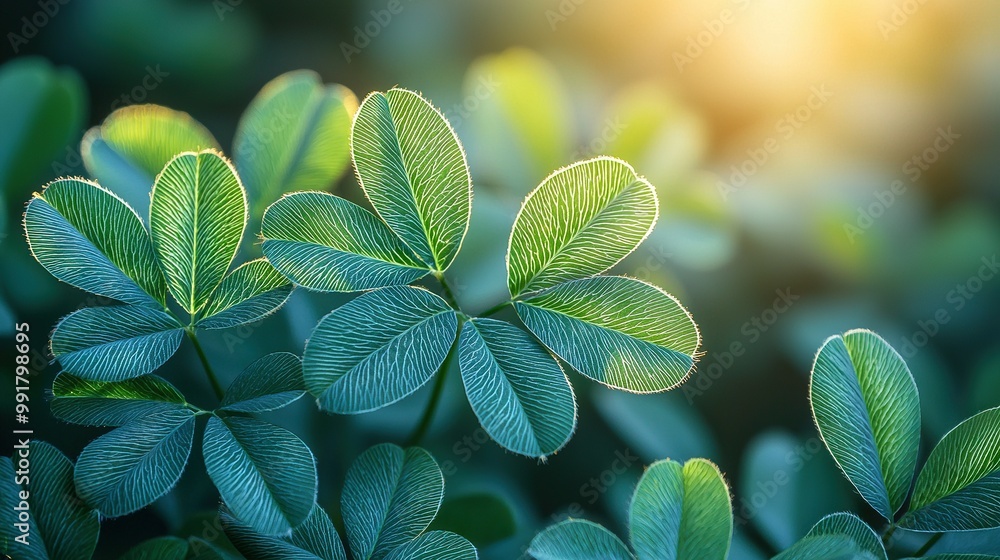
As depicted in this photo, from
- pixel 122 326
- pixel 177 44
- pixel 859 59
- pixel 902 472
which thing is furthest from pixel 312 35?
pixel 902 472

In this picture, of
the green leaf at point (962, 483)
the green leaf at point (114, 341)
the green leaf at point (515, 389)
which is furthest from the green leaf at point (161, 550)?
the green leaf at point (962, 483)

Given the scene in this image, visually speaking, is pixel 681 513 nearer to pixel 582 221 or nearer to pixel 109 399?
pixel 582 221

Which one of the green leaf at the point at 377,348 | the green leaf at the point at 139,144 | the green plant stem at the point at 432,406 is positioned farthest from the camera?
the green leaf at the point at 139,144

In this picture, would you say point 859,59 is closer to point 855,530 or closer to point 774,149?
point 774,149

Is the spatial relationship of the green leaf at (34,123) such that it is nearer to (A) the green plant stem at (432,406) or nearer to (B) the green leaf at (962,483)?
(A) the green plant stem at (432,406)

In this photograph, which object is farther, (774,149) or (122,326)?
(774,149)

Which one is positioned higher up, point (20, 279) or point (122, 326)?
point (122, 326)
